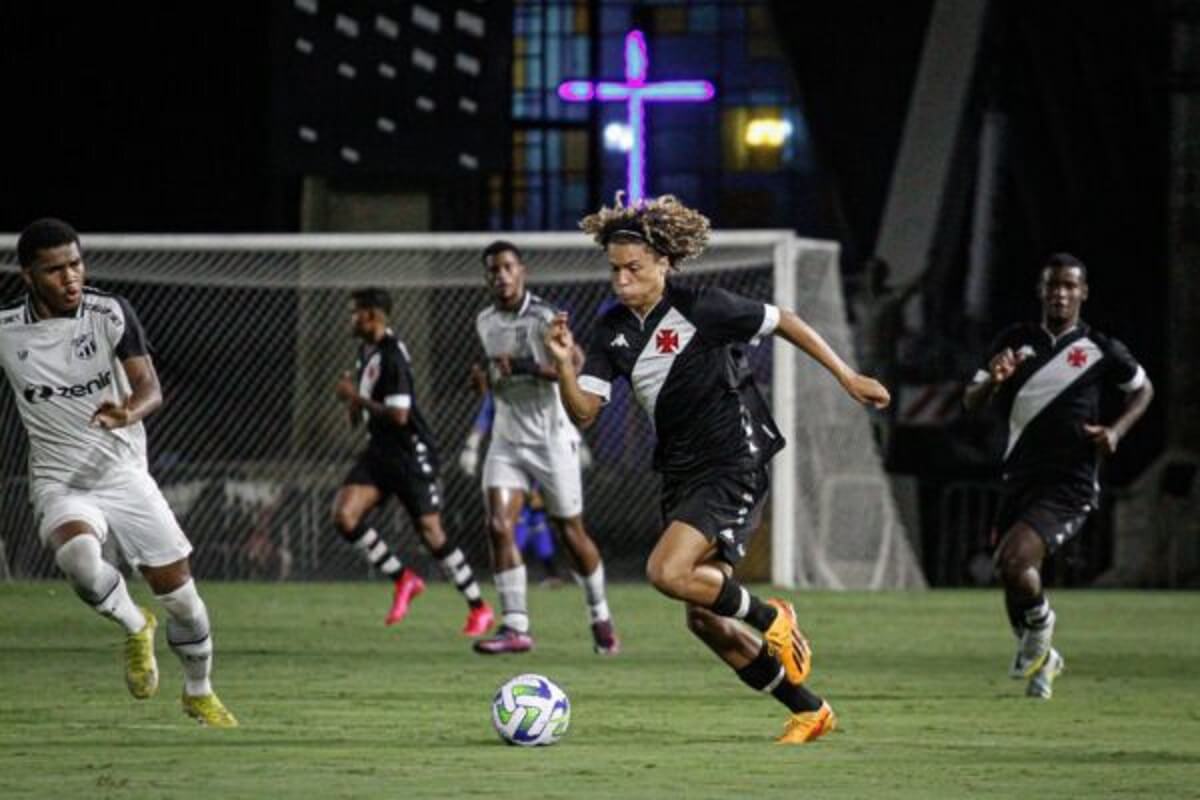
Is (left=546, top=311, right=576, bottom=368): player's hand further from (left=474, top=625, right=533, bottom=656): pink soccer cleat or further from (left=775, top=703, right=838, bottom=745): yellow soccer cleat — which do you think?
(left=474, top=625, right=533, bottom=656): pink soccer cleat

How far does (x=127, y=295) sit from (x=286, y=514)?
2.44 m

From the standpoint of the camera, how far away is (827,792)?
940 centimetres

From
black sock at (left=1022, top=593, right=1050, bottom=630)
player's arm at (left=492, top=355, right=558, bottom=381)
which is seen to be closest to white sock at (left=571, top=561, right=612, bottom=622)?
player's arm at (left=492, top=355, right=558, bottom=381)

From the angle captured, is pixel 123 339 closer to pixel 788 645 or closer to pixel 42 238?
pixel 42 238

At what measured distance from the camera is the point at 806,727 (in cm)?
1099

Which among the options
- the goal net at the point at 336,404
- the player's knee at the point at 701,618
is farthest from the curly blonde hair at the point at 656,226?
the goal net at the point at 336,404

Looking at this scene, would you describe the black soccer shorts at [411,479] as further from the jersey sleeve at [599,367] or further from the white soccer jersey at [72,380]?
the jersey sleeve at [599,367]

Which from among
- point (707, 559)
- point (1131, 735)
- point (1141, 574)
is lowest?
point (1141, 574)

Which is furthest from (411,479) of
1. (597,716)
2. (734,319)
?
(734,319)

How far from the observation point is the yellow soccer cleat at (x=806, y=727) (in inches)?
432

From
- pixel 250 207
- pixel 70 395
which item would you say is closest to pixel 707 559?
pixel 70 395

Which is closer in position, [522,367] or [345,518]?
[522,367]

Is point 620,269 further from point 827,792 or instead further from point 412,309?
point 412,309

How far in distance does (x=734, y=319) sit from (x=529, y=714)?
1.75m
